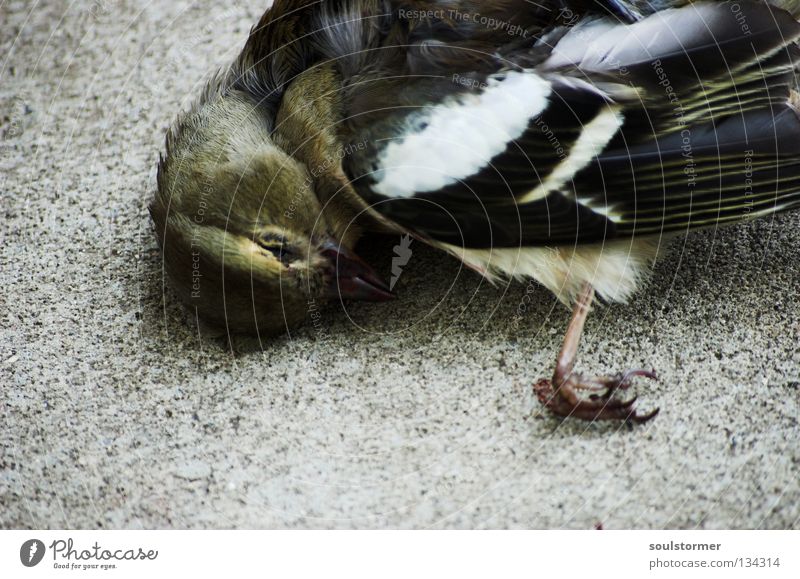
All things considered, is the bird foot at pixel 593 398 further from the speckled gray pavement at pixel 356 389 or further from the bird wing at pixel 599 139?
the bird wing at pixel 599 139

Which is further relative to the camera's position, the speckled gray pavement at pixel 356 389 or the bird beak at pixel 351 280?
the bird beak at pixel 351 280

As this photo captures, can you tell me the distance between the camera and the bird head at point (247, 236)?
1.20m

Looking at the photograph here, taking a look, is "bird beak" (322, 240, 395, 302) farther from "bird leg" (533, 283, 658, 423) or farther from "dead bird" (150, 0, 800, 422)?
"bird leg" (533, 283, 658, 423)

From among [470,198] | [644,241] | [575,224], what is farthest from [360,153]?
[644,241]

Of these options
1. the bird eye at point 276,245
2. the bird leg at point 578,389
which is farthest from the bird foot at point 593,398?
the bird eye at point 276,245

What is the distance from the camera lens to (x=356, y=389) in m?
1.20

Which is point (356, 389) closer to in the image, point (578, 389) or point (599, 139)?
point (578, 389)

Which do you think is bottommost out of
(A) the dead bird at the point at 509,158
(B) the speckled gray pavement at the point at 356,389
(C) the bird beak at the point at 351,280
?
(B) the speckled gray pavement at the point at 356,389

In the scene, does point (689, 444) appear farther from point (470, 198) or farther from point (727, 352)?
point (470, 198)

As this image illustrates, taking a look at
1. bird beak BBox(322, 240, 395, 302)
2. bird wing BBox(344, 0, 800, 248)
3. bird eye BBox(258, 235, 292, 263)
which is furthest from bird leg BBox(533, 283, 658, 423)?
bird eye BBox(258, 235, 292, 263)

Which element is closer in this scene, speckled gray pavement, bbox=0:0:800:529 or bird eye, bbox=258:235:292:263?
speckled gray pavement, bbox=0:0:800:529

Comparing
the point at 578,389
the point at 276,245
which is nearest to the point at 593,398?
the point at 578,389

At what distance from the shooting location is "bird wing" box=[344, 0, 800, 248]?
1.15 m

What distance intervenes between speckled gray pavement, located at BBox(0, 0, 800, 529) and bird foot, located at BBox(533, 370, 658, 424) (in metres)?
0.02
